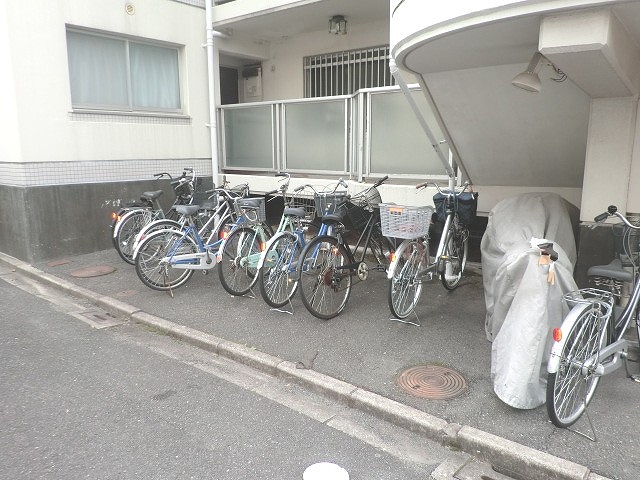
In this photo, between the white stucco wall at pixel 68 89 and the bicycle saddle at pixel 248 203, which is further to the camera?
the white stucco wall at pixel 68 89

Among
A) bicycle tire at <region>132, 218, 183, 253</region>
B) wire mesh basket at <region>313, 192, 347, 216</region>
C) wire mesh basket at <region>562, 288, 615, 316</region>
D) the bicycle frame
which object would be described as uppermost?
wire mesh basket at <region>313, 192, 347, 216</region>

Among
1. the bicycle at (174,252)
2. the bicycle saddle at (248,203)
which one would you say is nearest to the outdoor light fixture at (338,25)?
the bicycle saddle at (248,203)

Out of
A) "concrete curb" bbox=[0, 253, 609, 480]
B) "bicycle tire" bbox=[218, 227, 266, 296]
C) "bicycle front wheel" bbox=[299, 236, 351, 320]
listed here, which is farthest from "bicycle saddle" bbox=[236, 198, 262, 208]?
"concrete curb" bbox=[0, 253, 609, 480]

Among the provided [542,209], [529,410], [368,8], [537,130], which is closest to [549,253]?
[529,410]

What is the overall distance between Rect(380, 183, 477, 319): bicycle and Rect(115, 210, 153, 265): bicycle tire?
4276 millimetres

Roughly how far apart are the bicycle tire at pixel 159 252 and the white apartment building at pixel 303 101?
2748 mm

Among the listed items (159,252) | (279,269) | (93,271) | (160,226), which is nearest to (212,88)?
(160,226)

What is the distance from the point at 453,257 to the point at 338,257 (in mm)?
1449

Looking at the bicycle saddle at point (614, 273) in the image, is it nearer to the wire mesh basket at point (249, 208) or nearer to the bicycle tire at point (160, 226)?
the wire mesh basket at point (249, 208)

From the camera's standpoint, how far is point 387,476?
299 centimetres

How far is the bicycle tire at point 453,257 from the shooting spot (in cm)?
571

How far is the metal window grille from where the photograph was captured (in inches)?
356

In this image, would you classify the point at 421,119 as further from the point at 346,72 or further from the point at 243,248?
the point at 346,72

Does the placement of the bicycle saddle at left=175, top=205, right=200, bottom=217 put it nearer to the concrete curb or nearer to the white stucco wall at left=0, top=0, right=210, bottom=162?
the concrete curb
